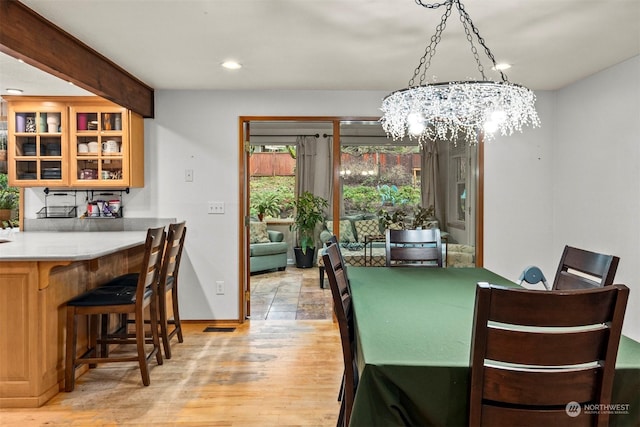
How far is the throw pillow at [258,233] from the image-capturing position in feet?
21.4

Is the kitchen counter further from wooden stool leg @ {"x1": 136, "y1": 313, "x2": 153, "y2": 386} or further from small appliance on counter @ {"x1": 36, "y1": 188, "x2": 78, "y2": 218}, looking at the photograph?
small appliance on counter @ {"x1": 36, "y1": 188, "x2": 78, "y2": 218}

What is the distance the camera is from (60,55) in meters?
2.57

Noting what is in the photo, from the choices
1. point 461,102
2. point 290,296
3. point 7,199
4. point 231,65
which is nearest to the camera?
point 461,102

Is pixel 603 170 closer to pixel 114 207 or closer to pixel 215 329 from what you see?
pixel 215 329

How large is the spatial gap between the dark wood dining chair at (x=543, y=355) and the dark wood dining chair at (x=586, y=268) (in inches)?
32.6

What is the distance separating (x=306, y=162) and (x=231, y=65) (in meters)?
4.14

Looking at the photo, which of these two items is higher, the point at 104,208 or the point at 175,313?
the point at 104,208

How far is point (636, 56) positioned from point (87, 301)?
4101 mm

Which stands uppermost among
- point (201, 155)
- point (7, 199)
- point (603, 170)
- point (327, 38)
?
point (327, 38)

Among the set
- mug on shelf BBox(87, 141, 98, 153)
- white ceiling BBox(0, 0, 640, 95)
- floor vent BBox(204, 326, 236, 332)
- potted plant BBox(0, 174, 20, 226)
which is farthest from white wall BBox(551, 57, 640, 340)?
potted plant BBox(0, 174, 20, 226)

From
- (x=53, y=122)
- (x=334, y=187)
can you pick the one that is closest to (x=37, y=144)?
(x=53, y=122)

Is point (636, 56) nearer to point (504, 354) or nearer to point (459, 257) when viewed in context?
point (459, 257)

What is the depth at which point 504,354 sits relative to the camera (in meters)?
1.14

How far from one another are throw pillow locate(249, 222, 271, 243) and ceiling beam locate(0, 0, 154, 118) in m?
3.13
